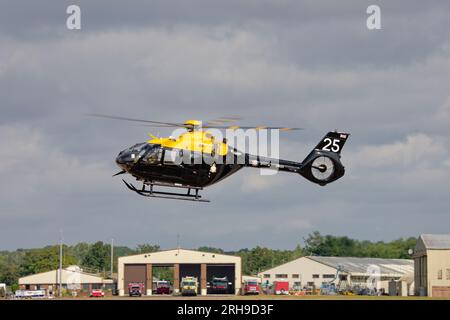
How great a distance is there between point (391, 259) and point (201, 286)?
1262 inches

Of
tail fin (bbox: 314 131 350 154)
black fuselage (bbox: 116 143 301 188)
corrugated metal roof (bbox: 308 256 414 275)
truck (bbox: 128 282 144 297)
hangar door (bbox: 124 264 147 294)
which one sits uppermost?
tail fin (bbox: 314 131 350 154)

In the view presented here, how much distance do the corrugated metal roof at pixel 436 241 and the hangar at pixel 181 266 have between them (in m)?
34.5

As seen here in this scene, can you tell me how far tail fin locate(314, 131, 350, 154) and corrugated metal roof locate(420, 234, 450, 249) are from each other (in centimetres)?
5518

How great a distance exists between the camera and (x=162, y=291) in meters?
149

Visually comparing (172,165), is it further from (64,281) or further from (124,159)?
(64,281)

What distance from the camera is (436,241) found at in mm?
131000

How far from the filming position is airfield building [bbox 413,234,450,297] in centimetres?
12631

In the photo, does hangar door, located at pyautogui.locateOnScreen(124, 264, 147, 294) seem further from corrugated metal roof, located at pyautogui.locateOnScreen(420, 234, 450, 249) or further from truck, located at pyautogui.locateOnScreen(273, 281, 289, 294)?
corrugated metal roof, located at pyautogui.locateOnScreen(420, 234, 450, 249)

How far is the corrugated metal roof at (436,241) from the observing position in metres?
130

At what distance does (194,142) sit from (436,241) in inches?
2723

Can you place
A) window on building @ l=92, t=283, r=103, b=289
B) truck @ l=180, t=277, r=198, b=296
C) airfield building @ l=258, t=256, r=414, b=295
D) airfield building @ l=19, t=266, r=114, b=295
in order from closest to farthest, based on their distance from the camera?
truck @ l=180, t=277, r=198, b=296 → airfield building @ l=258, t=256, r=414, b=295 → airfield building @ l=19, t=266, r=114, b=295 → window on building @ l=92, t=283, r=103, b=289

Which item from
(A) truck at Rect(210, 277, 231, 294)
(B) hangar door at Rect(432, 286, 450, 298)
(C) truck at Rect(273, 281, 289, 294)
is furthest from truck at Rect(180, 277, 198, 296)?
(B) hangar door at Rect(432, 286, 450, 298)

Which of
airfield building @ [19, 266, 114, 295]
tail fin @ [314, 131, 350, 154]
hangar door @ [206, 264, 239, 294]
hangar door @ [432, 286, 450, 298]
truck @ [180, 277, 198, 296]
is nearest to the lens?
tail fin @ [314, 131, 350, 154]
